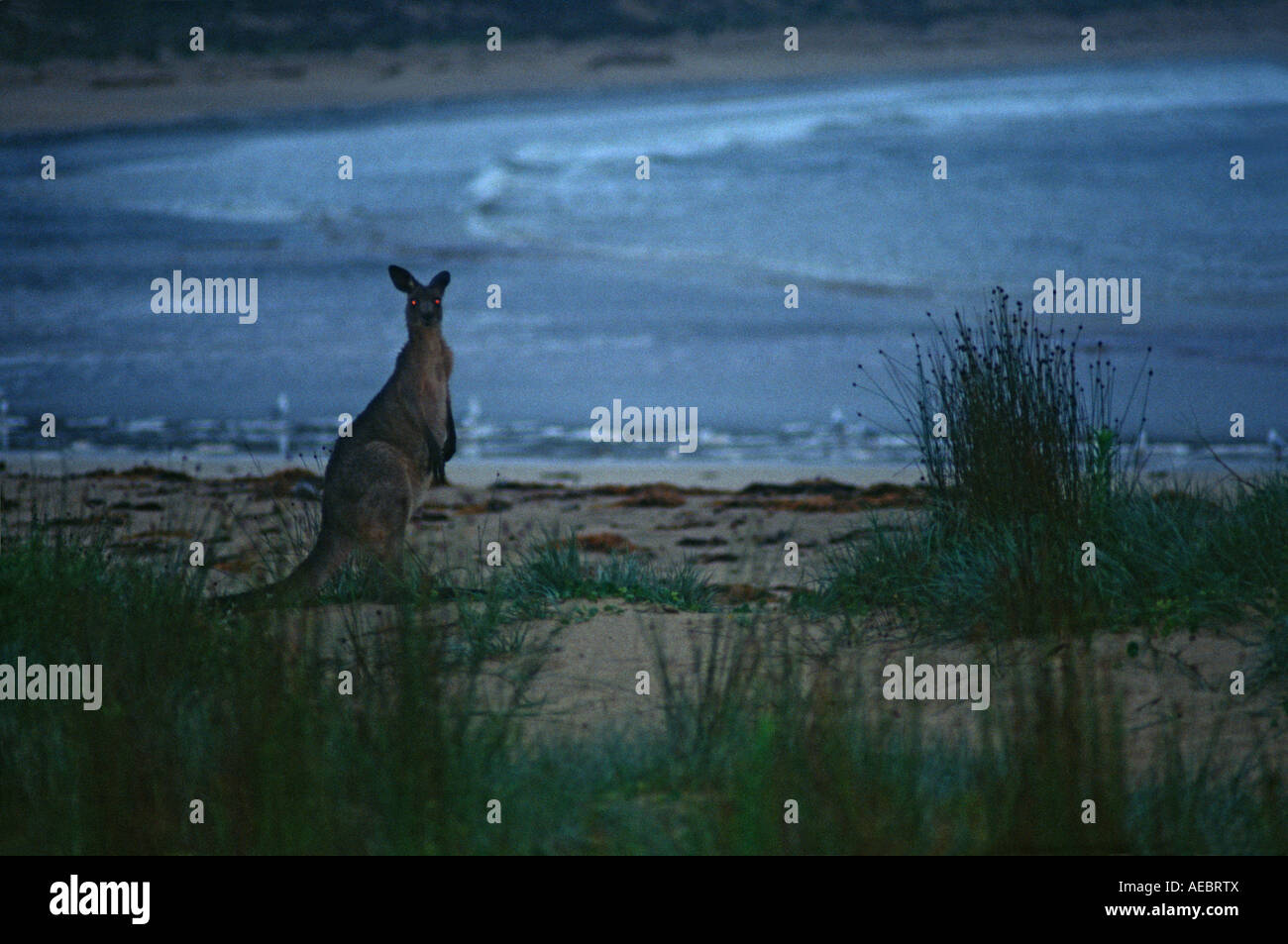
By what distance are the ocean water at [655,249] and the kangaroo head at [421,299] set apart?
399 cm

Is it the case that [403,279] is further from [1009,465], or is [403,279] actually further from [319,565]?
[1009,465]

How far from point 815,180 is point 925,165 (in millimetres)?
1811

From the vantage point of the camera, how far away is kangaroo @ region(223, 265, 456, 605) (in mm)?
6645

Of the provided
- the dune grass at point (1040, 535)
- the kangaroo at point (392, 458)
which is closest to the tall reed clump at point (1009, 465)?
the dune grass at point (1040, 535)

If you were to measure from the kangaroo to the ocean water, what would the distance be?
13.1ft

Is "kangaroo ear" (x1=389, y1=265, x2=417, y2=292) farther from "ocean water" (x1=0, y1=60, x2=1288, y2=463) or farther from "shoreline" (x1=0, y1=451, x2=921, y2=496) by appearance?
"ocean water" (x1=0, y1=60, x2=1288, y2=463)

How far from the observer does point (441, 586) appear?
652 cm

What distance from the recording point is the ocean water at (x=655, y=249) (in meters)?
12.8

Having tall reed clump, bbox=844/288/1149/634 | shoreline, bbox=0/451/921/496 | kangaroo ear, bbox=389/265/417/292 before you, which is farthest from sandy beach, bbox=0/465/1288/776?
kangaroo ear, bbox=389/265/417/292

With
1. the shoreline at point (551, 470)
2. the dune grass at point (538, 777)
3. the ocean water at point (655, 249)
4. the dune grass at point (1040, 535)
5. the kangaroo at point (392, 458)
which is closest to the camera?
the dune grass at point (538, 777)

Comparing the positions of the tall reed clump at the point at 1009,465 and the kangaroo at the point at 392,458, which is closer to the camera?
the tall reed clump at the point at 1009,465

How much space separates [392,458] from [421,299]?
3.10 feet

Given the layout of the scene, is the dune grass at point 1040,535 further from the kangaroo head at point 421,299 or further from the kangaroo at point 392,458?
the kangaroo head at point 421,299

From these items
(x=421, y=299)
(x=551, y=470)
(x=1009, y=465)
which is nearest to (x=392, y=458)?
(x=421, y=299)
